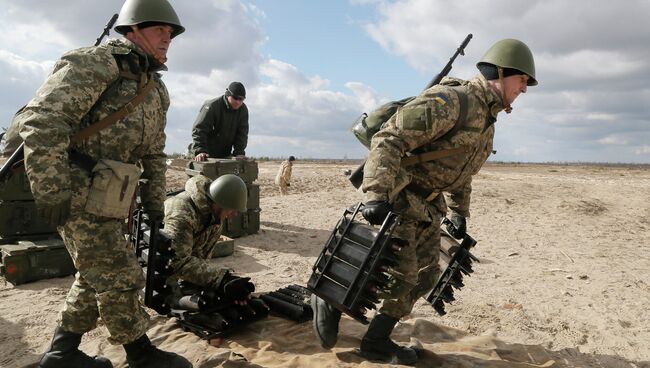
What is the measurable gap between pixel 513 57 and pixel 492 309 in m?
2.91

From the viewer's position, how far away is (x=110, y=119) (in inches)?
116

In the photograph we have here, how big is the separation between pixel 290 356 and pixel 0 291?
3670 millimetres

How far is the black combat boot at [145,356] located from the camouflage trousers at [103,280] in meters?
0.12

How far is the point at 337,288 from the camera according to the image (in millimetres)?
3277

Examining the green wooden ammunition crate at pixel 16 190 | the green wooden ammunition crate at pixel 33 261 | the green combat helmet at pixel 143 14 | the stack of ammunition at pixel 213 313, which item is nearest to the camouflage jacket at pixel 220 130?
the green wooden ammunition crate at pixel 16 190

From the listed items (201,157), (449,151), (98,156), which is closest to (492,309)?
(449,151)

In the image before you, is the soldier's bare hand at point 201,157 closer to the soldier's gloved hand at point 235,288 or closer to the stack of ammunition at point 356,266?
the soldier's gloved hand at point 235,288

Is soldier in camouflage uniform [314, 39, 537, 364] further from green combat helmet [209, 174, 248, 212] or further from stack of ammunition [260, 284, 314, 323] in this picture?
green combat helmet [209, 174, 248, 212]

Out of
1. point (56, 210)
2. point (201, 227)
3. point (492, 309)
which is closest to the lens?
point (56, 210)

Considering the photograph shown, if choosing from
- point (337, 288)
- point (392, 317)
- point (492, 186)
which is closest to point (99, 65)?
point (337, 288)

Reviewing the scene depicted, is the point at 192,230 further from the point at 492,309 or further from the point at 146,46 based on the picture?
the point at 492,309

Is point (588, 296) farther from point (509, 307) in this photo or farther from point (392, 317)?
point (392, 317)

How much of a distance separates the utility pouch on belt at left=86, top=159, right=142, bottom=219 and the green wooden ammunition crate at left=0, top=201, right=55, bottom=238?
143 inches

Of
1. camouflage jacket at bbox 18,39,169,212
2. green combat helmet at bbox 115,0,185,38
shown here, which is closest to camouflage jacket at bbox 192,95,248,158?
camouflage jacket at bbox 18,39,169,212
